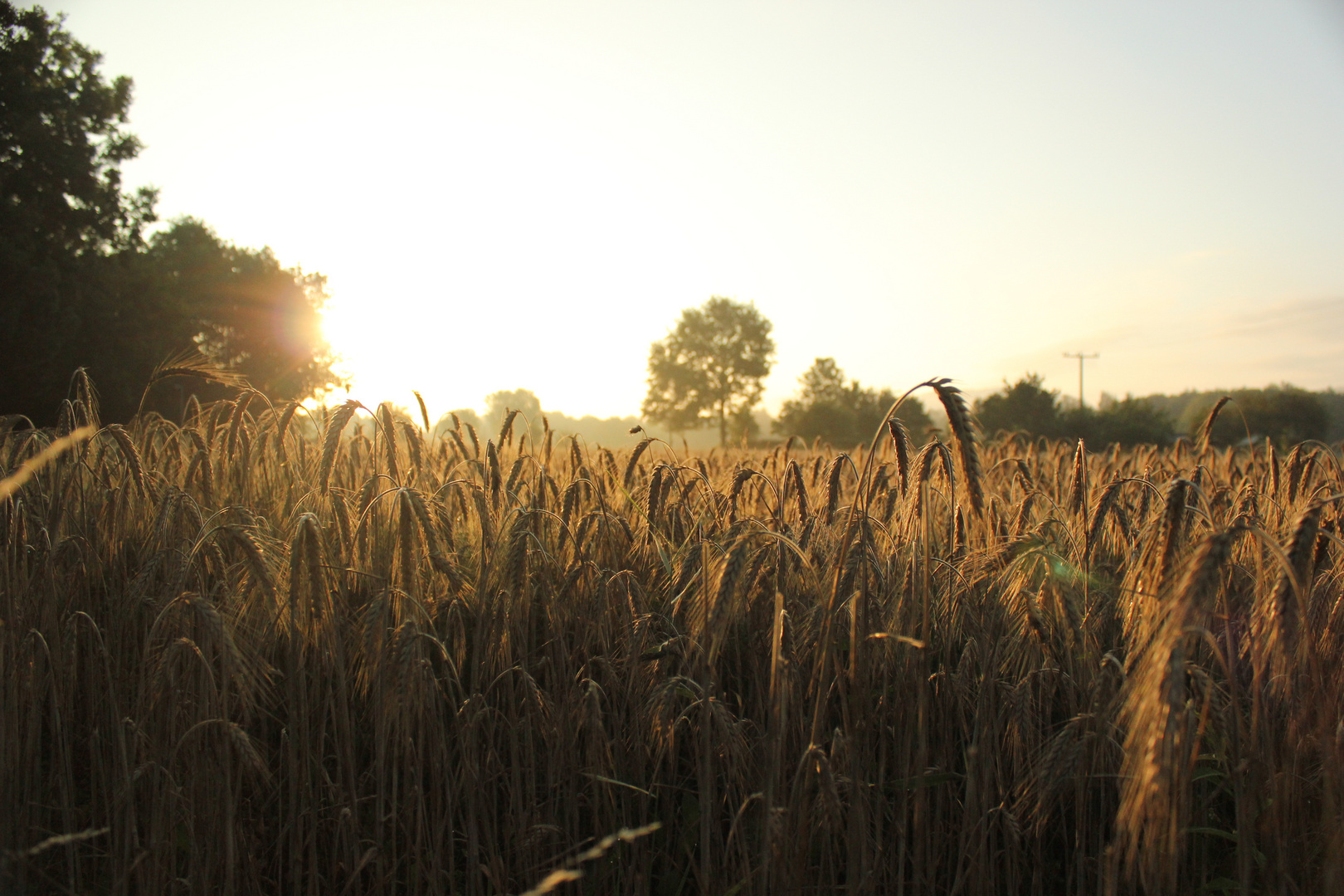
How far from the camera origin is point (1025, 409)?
118 feet

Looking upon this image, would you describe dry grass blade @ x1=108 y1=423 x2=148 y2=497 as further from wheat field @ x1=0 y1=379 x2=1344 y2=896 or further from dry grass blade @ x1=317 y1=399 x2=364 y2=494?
dry grass blade @ x1=317 y1=399 x2=364 y2=494

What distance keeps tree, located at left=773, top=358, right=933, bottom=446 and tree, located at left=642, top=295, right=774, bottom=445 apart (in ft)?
15.6

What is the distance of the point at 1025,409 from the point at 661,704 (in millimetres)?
39016

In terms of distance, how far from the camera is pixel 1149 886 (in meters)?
1.56

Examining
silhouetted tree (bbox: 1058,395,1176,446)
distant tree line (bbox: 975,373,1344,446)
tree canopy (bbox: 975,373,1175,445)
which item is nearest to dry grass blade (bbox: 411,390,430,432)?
distant tree line (bbox: 975,373,1344,446)

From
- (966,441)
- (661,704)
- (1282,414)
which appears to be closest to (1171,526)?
(966,441)

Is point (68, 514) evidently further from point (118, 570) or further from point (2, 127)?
point (2, 127)

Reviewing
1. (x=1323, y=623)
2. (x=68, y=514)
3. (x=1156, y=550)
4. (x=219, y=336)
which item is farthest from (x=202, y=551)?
(x=219, y=336)

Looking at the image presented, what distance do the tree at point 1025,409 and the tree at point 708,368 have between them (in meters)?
26.2

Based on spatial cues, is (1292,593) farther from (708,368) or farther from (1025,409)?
(708,368)

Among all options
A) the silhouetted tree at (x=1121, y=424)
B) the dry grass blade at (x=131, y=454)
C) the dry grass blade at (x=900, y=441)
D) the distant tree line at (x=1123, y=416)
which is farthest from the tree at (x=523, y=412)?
the silhouetted tree at (x=1121, y=424)

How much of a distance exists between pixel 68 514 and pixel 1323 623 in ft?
15.2

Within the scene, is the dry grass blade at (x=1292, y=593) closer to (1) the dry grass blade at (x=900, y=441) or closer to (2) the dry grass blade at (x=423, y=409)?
(1) the dry grass blade at (x=900, y=441)

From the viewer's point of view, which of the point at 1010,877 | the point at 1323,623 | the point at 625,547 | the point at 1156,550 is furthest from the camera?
the point at 625,547
